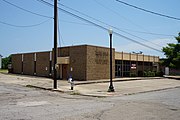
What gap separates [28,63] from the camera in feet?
157

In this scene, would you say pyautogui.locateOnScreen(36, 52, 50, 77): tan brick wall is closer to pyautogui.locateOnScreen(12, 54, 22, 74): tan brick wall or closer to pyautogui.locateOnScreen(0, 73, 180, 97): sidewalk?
pyautogui.locateOnScreen(12, 54, 22, 74): tan brick wall

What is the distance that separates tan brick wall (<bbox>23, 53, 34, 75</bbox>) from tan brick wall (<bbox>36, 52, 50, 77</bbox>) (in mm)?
1678

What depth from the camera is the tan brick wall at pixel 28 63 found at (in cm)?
4679

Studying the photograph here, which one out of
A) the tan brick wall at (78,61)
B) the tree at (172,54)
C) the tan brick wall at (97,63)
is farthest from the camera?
the tree at (172,54)

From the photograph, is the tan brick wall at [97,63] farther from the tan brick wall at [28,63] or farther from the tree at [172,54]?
the tree at [172,54]

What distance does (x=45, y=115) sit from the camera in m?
11.2

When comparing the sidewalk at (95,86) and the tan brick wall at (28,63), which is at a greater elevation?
the tan brick wall at (28,63)

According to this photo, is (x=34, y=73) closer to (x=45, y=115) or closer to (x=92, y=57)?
(x=92, y=57)

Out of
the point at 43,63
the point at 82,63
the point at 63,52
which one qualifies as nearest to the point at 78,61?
the point at 82,63

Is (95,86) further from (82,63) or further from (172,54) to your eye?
(172,54)

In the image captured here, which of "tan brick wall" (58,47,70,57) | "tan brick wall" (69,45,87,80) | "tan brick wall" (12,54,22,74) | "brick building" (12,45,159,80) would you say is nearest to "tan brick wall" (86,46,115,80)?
"brick building" (12,45,159,80)

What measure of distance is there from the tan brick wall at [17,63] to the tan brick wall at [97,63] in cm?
1848

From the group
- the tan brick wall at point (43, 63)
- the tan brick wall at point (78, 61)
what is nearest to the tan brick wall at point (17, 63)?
the tan brick wall at point (43, 63)

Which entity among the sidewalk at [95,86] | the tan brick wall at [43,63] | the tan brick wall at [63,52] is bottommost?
the sidewalk at [95,86]
